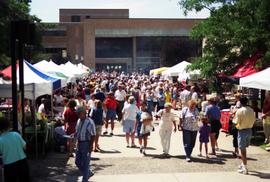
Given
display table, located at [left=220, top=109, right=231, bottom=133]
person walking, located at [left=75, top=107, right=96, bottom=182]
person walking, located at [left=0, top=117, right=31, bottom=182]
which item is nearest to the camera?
person walking, located at [left=0, top=117, right=31, bottom=182]

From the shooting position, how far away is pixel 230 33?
53.5 ft

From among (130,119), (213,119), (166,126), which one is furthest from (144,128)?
(213,119)

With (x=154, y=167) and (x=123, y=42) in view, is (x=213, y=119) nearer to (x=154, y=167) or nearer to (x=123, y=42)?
(x=154, y=167)

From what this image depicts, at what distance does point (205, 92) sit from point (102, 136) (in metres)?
7.98

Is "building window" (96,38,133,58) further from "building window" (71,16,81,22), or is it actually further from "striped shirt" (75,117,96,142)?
"striped shirt" (75,117,96,142)

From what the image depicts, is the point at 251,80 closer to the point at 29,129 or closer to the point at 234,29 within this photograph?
the point at 234,29

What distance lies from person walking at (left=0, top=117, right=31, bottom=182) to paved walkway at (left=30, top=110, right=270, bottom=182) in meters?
2.59

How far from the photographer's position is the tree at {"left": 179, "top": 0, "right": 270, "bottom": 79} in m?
15.8

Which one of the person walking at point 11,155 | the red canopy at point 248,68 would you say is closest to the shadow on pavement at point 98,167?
the person walking at point 11,155

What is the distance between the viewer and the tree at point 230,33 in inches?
622

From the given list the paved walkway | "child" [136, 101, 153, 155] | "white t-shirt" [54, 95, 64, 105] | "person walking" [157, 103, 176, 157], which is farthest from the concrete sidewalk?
"white t-shirt" [54, 95, 64, 105]

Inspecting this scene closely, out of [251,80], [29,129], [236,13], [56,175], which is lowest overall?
[56,175]

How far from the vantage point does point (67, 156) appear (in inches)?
520

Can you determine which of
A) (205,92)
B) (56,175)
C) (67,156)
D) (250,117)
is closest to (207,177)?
(250,117)
